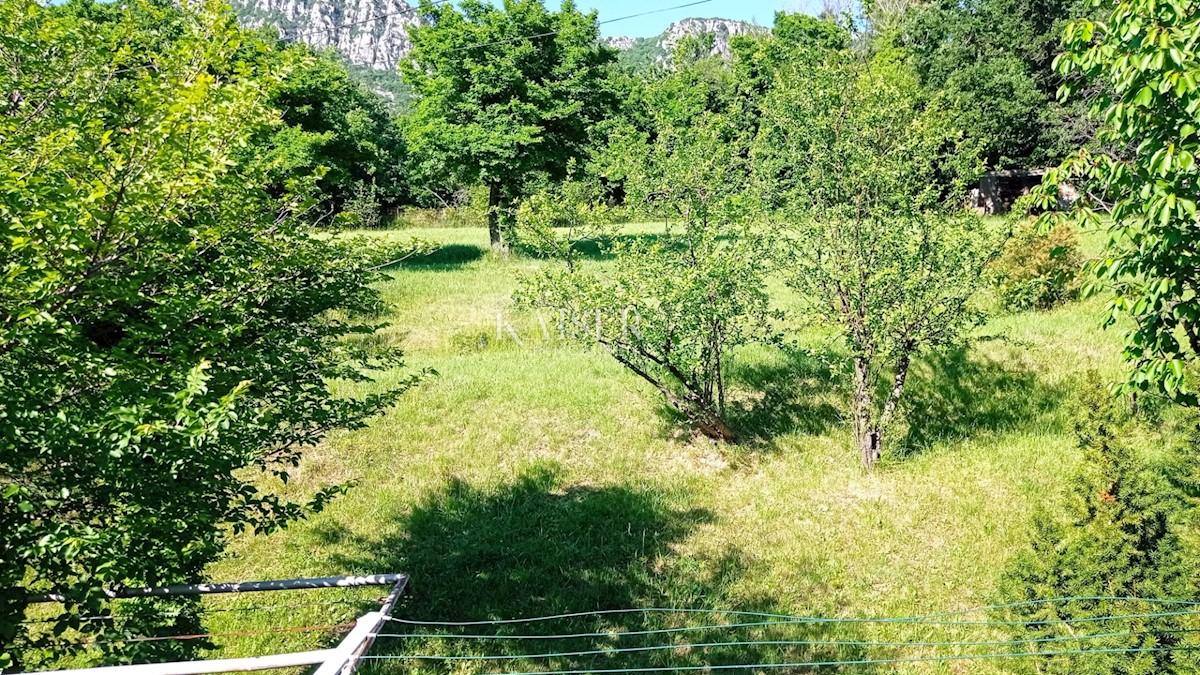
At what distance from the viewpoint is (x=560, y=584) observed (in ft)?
29.5

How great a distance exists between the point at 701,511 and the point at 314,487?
234 inches

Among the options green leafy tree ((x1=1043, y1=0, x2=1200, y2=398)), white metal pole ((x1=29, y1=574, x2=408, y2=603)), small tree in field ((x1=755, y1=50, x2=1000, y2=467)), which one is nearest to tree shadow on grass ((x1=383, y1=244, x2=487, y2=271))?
small tree in field ((x1=755, y1=50, x2=1000, y2=467))

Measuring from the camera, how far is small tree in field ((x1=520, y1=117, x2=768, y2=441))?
10703mm

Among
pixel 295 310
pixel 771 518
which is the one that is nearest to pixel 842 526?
pixel 771 518

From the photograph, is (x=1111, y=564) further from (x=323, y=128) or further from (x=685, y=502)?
(x=323, y=128)

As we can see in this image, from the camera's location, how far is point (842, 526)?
9.91m

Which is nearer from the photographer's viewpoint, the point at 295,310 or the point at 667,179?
the point at 295,310

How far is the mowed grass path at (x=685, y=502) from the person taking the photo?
8.45m

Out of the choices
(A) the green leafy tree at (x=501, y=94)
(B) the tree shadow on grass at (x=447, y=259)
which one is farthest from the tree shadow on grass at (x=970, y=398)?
(B) the tree shadow on grass at (x=447, y=259)

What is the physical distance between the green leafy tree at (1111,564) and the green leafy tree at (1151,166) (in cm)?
116

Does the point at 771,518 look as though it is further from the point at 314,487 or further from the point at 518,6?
the point at 518,6

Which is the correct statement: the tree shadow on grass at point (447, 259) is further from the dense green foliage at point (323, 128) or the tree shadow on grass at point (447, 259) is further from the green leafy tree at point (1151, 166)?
the green leafy tree at point (1151, 166)

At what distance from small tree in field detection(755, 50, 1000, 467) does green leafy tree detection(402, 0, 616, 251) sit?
14.4 metres

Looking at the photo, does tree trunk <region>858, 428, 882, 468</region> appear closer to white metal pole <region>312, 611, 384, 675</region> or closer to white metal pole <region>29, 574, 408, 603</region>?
white metal pole <region>29, 574, 408, 603</region>
